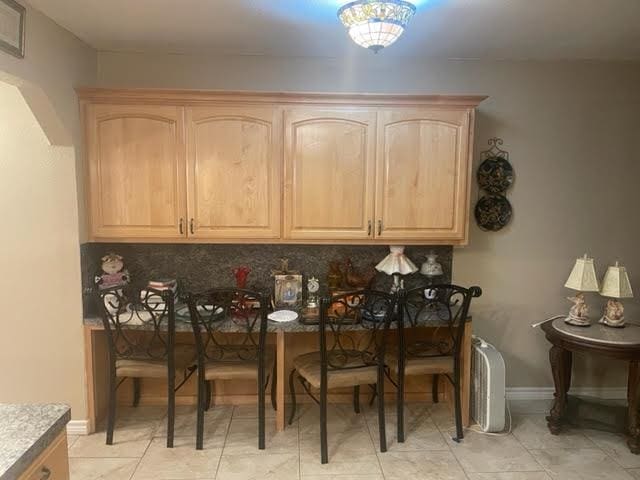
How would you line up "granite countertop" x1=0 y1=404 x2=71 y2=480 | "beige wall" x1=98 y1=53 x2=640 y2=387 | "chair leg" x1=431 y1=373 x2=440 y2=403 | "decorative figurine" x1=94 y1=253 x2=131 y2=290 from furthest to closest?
"chair leg" x1=431 y1=373 x2=440 y2=403
"beige wall" x1=98 y1=53 x2=640 y2=387
"decorative figurine" x1=94 y1=253 x2=131 y2=290
"granite countertop" x1=0 y1=404 x2=71 y2=480

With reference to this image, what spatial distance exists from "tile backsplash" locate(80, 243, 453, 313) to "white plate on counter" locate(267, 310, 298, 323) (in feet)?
1.12

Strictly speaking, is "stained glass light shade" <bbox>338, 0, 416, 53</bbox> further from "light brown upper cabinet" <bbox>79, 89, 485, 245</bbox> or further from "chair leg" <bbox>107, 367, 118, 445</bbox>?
"chair leg" <bbox>107, 367, 118, 445</bbox>

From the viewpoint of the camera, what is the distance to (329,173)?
2.94 m

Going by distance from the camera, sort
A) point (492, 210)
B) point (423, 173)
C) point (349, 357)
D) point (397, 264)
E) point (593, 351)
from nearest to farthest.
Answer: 1. point (593, 351)
2. point (349, 357)
3. point (423, 173)
4. point (397, 264)
5. point (492, 210)

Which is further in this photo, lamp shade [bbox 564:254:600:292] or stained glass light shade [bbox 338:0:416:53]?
lamp shade [bbox 564:254:600:292]

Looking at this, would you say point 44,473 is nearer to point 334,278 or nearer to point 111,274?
point 111,274

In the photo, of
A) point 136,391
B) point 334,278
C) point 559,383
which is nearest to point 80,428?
point 136,391

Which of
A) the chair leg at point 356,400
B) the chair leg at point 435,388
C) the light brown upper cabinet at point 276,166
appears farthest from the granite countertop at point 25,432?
the chair leg at point 435,388

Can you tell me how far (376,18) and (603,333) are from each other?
2.26 m

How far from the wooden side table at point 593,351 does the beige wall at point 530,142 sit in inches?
17.4

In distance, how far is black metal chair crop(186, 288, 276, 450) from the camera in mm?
2635

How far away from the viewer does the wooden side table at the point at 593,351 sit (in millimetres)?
2670

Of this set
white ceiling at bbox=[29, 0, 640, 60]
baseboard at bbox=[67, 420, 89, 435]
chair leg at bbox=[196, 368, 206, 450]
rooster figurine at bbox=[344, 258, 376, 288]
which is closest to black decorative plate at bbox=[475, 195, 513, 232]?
rooster figurine at bbox=[344, 258, 376, 288]

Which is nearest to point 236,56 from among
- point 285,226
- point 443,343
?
point 285,226
